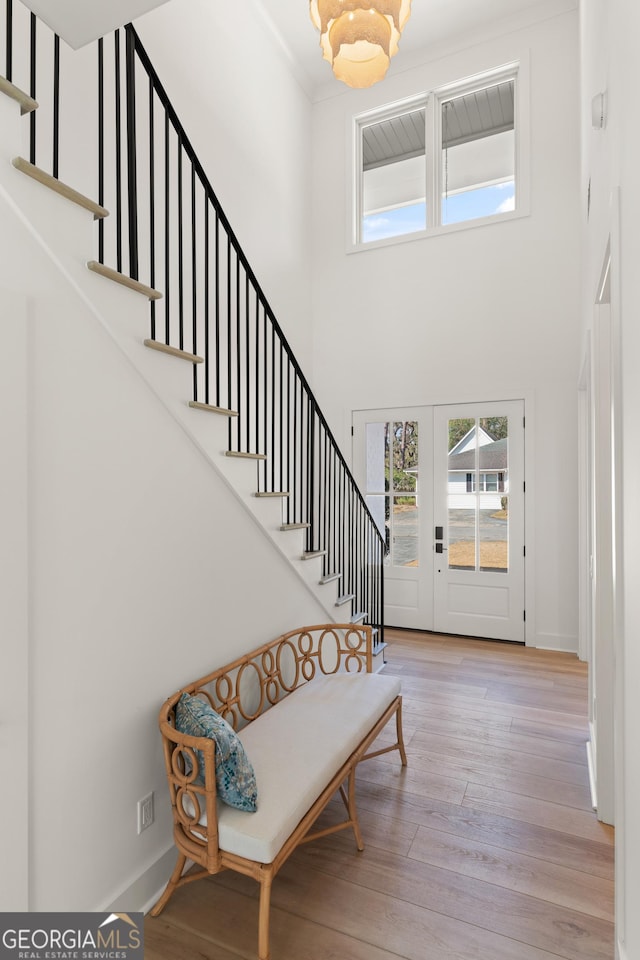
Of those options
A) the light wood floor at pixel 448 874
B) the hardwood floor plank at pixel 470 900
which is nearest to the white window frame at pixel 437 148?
the light wood floor at pixel 448 874

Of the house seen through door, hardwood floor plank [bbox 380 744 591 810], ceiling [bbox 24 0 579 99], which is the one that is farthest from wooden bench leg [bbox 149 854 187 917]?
ceiling [bbox 24 0 579 99]

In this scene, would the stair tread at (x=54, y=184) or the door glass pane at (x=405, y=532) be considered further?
the door glass pane at (x=405, y=532)

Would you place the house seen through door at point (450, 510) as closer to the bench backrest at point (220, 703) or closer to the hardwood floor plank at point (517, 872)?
the bench backrest at point (220, 703)

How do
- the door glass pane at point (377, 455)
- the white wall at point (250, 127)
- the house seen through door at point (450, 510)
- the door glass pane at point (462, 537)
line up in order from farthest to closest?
the door glass pane at point (377, 455) < the door glass pane at point (462, 537) < the house seen through door at point (450, 510) < the white wall at point (250, 127)

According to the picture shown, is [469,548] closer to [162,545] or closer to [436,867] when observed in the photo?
[436,867]

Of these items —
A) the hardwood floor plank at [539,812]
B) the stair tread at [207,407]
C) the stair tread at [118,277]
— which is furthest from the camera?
the hardwood floor plank at [539,812]

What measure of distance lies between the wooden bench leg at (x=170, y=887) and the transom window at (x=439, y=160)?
17.4 feet

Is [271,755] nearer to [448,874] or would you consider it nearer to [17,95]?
[448,874]

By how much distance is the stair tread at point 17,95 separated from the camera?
1.36m

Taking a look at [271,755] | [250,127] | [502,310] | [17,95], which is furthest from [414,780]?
[250,127]

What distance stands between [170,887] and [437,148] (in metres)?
6.12

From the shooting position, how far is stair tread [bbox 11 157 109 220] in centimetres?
141

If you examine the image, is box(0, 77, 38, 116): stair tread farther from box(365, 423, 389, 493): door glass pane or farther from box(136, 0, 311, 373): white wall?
box(365, 423, 389, 493): door glass pane

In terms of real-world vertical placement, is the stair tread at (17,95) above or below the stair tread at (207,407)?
above
